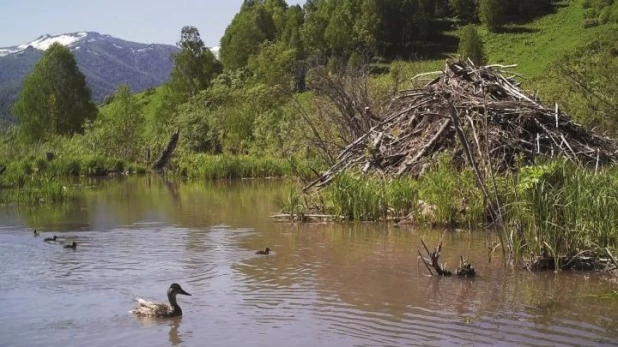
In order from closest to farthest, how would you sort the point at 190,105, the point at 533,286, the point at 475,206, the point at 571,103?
1. the point at 533,286
2. the point at 475,206
3. the point at 571,103
4. the point at 190,105

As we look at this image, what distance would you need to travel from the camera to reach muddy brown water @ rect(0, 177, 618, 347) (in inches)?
292

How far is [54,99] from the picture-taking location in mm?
61656

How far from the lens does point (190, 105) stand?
178 feet

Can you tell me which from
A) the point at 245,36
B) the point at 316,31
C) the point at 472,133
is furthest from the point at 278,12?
the point at 472,133

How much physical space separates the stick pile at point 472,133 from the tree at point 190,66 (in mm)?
54404

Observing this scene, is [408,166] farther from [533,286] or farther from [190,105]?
[190,105]

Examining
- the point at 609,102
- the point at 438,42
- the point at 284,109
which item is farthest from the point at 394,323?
the point at 438,42

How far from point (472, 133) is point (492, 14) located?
2799 inches

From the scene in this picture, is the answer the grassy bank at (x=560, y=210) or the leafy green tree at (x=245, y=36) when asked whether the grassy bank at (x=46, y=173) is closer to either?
the grassy bank at (x=560, y=210)

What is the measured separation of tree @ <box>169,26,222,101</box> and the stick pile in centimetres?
5440

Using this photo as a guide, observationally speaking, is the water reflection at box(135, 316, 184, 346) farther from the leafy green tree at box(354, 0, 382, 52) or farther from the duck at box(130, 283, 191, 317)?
the leafy green tree at box(354, 0, 382, 52)

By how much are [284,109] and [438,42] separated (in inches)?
1809

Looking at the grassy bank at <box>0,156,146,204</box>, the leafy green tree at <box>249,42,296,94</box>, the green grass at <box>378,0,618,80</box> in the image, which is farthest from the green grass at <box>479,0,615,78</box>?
the grassy bank at <box>0,156,146,204</box>

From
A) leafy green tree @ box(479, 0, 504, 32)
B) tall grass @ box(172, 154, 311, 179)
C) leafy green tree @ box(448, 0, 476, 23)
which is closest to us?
tall grass @ box(172, 154, 311, 179)
